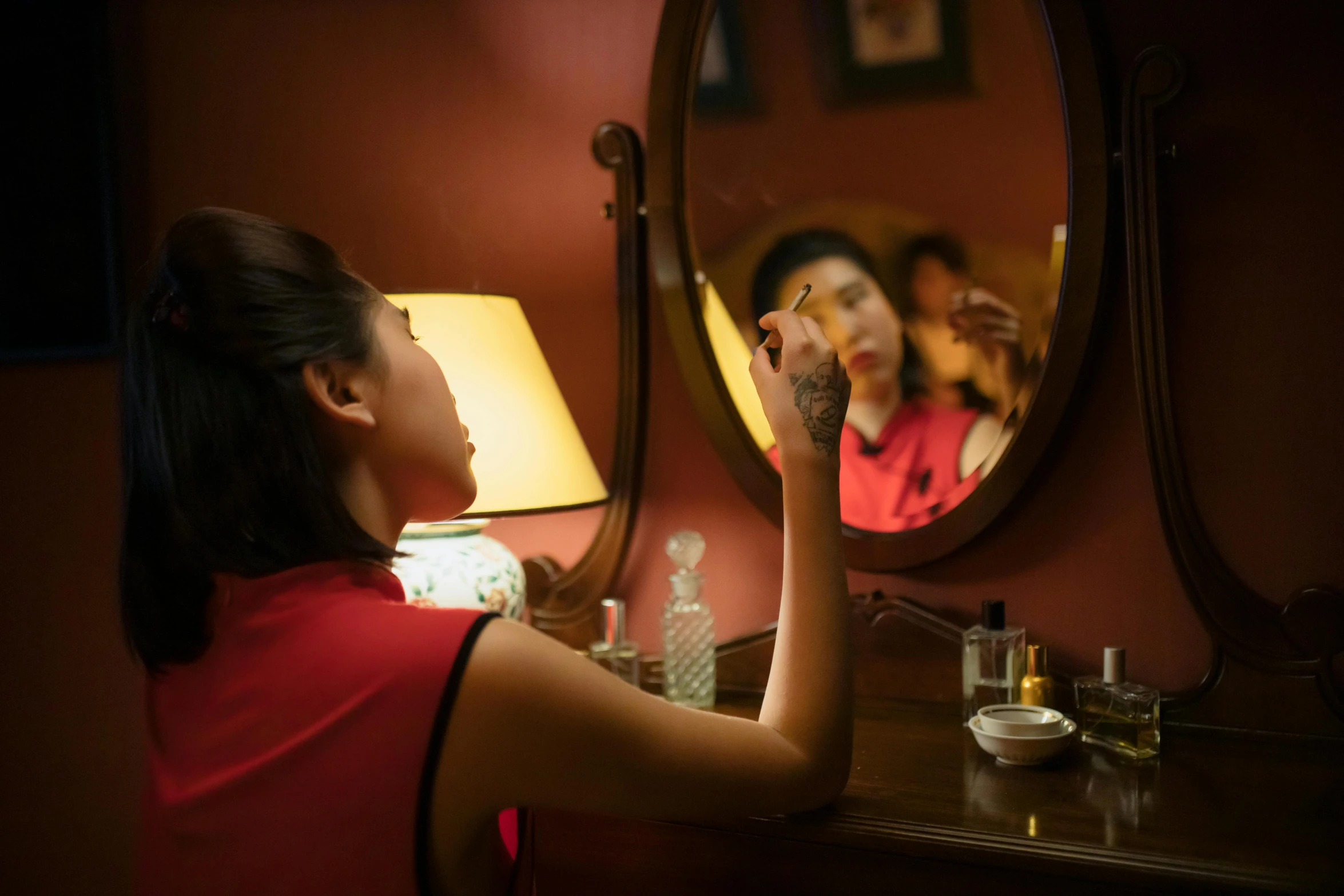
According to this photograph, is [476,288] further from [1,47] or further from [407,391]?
[1,47]

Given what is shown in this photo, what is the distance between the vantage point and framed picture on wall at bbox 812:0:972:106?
4.04 ft

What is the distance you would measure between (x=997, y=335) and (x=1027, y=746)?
0.50 meters

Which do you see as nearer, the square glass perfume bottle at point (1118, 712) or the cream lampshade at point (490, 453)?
the square glass perfume bottle at point (1118, 712)

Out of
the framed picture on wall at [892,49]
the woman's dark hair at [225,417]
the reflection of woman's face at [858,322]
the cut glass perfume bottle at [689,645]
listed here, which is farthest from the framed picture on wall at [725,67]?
the woman's dark hair at [225,417]

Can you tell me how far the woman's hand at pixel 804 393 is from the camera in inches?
36.7

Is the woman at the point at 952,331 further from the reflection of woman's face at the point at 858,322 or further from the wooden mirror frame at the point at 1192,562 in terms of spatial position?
the wooden mirror frame at the point at 1192,562

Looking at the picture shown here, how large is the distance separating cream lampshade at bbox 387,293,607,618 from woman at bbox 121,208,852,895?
0.42 m

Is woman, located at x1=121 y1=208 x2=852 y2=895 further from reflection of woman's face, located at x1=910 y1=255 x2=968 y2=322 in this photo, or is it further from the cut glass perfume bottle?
reflection of woman's face, located at x1=910 y1=255 x2=968 y2=322

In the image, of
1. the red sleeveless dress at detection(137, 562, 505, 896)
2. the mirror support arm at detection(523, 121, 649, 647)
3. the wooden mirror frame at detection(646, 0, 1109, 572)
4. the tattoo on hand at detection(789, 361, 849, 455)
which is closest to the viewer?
the red sleeveless dress at detection(137, 562, 505, 896)

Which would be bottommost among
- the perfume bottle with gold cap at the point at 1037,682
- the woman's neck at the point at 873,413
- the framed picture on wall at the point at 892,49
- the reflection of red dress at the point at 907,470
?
the perfume bottle with gold cap at the point at 1037,682

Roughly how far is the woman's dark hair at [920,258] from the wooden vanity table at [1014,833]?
548 millimetres

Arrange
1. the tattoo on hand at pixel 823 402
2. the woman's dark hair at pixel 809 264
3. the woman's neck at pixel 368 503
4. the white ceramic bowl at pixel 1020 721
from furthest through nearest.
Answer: the woman's dark hair at pixel 809 264 → the white ceramic bowl at pixel 1020 721 → the tattoo on hand at pixel 823 402 → the woman's neck at pixel 368 503

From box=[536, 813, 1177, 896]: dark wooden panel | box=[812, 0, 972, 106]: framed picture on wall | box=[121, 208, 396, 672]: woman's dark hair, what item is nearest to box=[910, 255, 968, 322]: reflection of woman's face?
box=[812, 0, 972, 106]: framed picture on wall

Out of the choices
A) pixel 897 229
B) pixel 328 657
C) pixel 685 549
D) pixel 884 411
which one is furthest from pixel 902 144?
pixel 328 657
